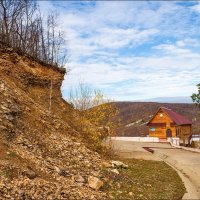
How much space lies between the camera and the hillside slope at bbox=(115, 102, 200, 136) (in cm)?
9488

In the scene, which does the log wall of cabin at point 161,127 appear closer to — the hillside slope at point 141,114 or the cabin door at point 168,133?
the cabin door at point 168,133

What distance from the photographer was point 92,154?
20438 mm

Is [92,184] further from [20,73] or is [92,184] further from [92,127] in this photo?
[20,73]

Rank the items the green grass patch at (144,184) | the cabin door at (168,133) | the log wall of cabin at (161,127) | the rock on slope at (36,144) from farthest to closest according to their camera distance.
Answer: the log wall of cabin at (161,127) → the cabin door at (168,133) → the green grass patch at (144,184) → the rock on slope at (36,144)

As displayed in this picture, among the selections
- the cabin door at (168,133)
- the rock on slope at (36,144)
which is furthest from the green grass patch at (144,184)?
the cabin door at (168,133)

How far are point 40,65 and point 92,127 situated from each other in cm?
726

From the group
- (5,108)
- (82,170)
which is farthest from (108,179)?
(5,108)

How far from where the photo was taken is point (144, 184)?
16203mm

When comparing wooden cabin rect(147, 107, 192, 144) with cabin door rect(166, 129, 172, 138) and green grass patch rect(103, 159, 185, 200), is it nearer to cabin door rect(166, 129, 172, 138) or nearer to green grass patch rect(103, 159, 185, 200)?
cabin door rect(166, 129, 172, 138)

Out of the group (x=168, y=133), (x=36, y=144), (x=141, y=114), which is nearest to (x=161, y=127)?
(x=168, y=133)

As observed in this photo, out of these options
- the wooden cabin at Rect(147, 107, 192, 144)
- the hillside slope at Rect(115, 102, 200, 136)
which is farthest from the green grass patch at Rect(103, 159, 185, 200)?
the hillside slope at Rect(115, 102, 200, 136)

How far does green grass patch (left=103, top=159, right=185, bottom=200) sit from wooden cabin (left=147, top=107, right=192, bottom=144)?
94.9ft

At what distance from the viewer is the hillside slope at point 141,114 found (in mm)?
94875

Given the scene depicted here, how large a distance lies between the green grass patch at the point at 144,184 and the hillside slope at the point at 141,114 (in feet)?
227
